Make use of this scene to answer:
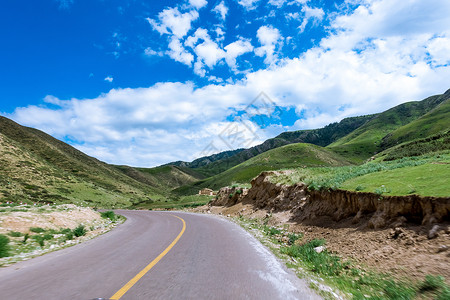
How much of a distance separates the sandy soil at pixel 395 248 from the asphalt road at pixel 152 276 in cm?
280

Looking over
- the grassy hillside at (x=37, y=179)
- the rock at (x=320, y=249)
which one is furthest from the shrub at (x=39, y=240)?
the grassy hillside at (x=37, y=179)

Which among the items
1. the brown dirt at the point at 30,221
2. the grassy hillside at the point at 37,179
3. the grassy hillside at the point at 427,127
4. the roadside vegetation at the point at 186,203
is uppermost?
the grassy hillside at the point at 427,127

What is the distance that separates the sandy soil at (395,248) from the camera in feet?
18.3

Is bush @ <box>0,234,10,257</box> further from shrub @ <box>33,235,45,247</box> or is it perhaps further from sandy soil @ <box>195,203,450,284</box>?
sandy soil @ <box>195,203,450,284</box>

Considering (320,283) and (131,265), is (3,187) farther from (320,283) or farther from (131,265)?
(320,283)

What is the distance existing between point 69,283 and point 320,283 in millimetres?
5571

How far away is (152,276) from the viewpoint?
211 inches

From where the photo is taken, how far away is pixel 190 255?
7551 millimetres

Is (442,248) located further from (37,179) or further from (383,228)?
(37,179)

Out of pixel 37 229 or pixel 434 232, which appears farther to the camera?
pixel 37 229

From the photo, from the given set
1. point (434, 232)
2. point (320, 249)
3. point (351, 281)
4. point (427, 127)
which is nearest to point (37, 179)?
point (320, 249)

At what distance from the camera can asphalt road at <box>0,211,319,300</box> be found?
438 cm

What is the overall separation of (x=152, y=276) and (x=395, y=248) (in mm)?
7069

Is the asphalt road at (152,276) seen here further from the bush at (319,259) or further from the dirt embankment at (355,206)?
the dirt embankment at (355,206)
